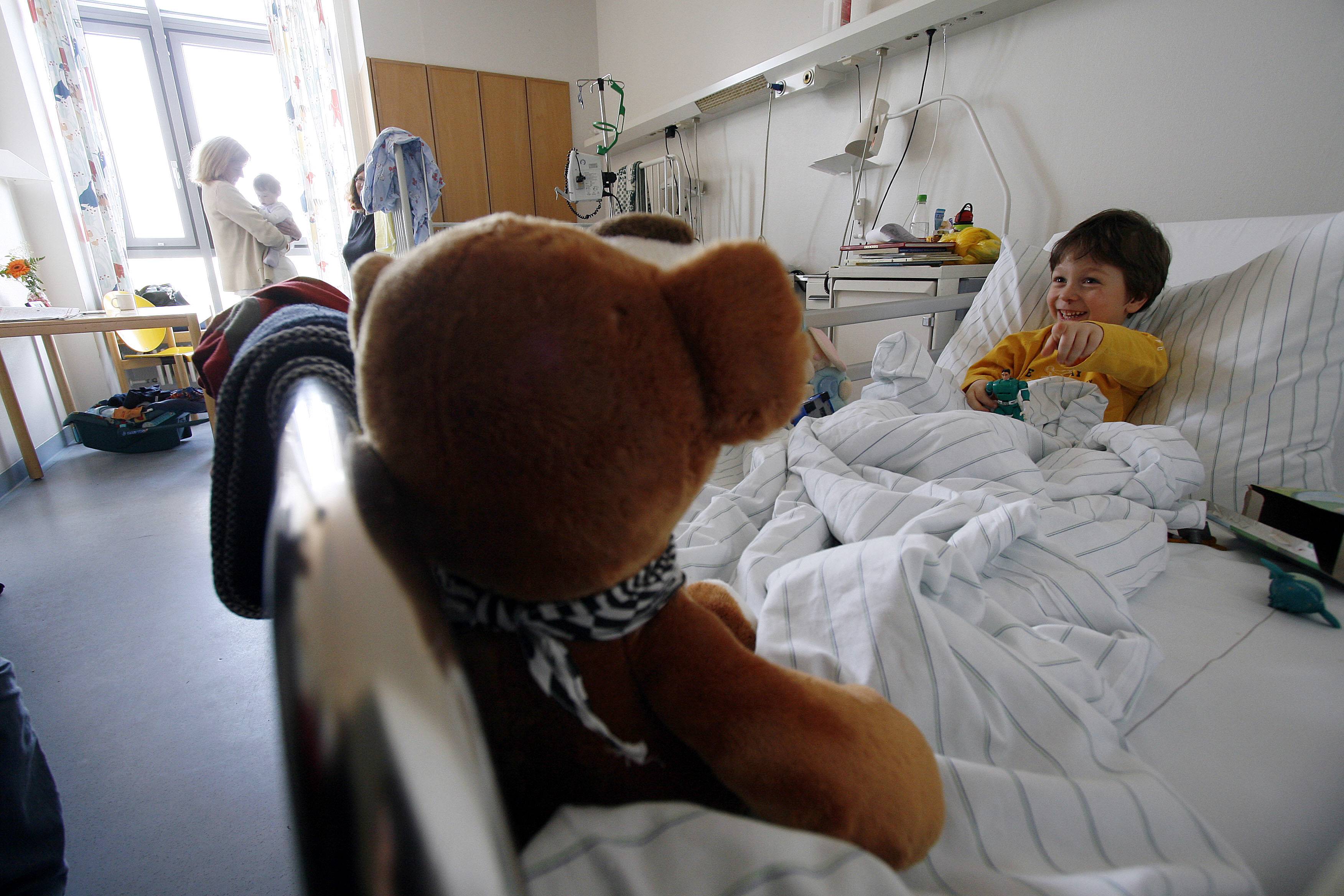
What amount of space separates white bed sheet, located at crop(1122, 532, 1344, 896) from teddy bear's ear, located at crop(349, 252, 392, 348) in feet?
2.22

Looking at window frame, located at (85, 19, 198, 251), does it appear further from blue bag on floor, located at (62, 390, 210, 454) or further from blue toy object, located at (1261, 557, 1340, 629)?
blue toy object, located at (1261, 557, 1340, 629)

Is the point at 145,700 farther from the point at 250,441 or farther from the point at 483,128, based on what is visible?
the point at 483,128

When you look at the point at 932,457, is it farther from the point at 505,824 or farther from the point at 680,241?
the point at 505,824

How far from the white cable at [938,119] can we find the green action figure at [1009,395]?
3.83ft

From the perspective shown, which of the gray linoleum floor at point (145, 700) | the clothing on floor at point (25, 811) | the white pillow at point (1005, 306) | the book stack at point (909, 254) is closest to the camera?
the clothing on floor at point (25, 811)

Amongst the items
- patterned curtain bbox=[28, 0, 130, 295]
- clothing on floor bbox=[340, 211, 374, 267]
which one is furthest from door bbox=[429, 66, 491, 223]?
patterned curtain bbox=[28, 0, 130, 295]

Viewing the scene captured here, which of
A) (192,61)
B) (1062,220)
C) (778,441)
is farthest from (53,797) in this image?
(192,61)

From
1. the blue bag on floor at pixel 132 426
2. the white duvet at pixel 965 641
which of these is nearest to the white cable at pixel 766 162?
the white duvet at pixel 965 641

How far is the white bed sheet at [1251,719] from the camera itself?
45cm

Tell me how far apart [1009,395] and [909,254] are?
0.77m

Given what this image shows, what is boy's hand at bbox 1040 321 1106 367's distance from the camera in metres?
1.12

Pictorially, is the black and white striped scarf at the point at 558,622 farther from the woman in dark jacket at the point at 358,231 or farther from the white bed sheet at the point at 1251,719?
the woman in dark jacket at the point at 358,231

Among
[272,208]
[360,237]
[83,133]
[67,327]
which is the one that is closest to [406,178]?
[360,237]

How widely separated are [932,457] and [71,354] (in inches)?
172
